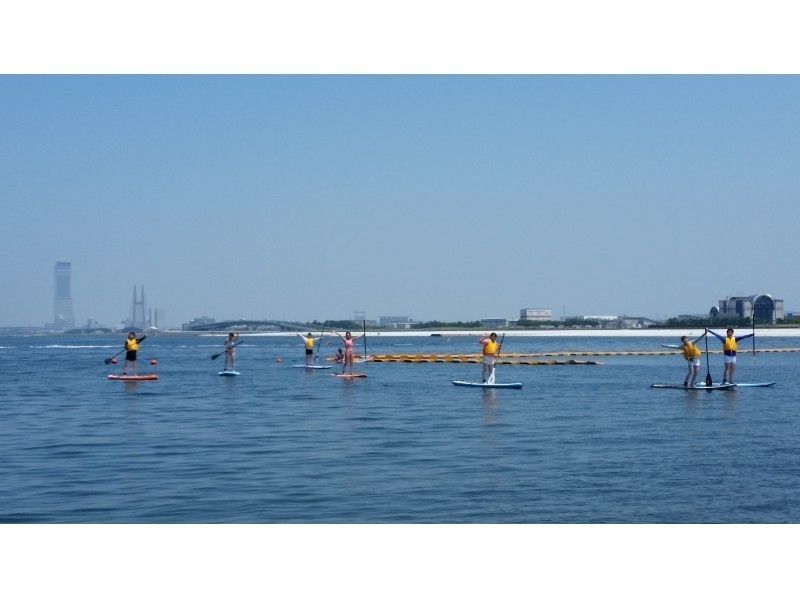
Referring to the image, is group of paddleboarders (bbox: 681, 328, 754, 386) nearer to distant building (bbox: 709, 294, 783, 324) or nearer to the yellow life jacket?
the yellow life jacket

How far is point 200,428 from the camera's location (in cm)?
2361

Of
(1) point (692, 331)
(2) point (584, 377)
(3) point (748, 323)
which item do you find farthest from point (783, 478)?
(1) point (692, 331)

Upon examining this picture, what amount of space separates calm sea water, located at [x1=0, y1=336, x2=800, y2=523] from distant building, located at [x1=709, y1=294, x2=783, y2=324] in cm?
7044

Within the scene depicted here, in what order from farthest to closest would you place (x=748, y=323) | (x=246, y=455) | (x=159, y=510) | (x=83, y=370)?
(x=748, y=323), (x=83, y=370), (x=246, y=455), (x=159, y=510)

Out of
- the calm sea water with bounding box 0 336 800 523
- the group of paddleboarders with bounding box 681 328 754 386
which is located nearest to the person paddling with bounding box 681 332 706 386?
the group of paddleboarders with bounding box 681 328 754 386

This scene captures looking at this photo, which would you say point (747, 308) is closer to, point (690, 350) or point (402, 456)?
point (690, 350)

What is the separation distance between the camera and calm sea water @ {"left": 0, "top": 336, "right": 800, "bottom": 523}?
13984 mm

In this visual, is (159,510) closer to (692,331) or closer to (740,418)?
(740,418)

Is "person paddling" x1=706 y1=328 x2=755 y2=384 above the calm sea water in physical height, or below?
above

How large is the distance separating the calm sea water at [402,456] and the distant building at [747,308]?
231 ft

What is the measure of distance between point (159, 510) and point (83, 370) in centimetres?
4356

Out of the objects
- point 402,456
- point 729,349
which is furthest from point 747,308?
point 402,456
